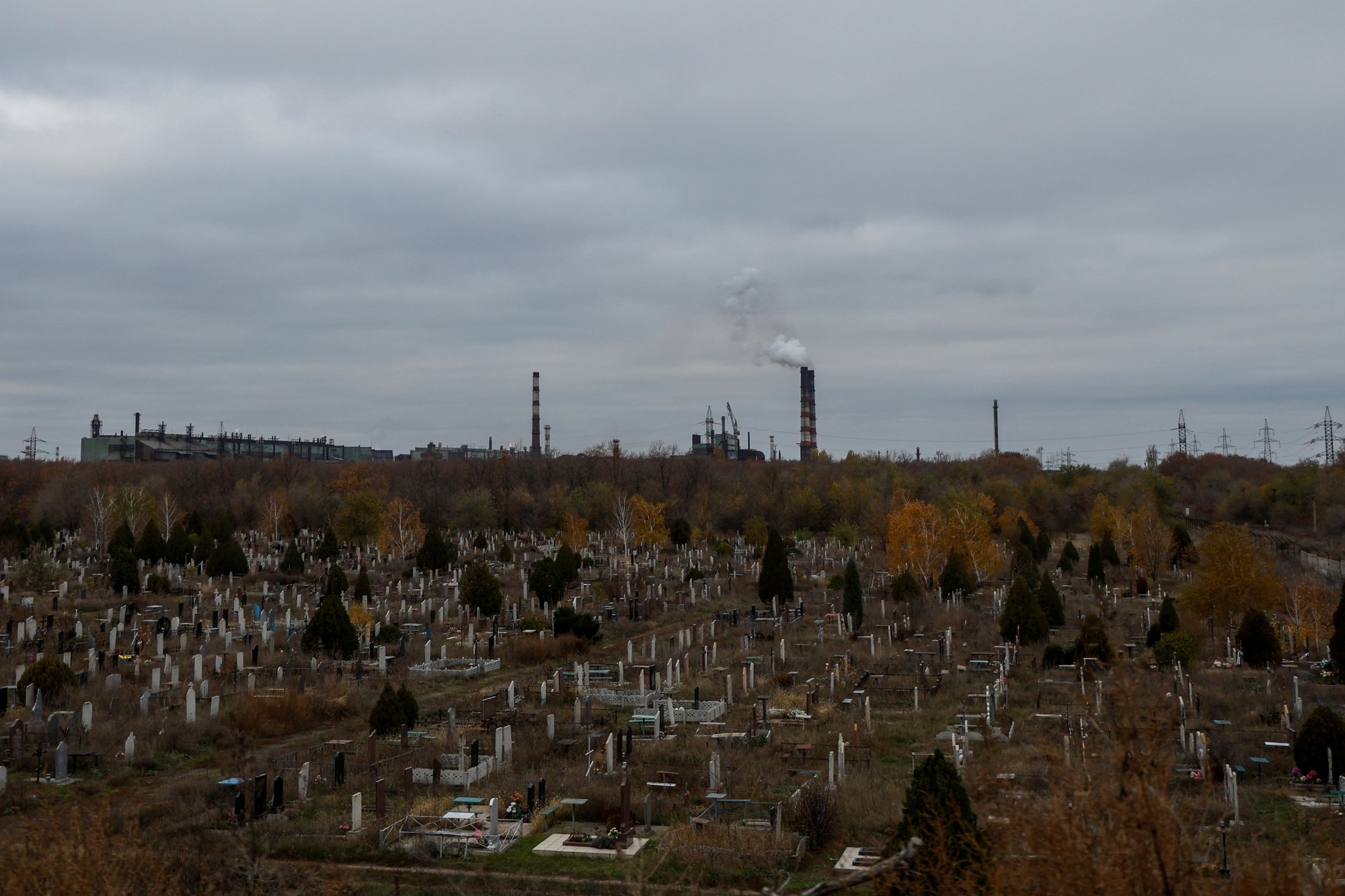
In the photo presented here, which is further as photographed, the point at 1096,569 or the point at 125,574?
the point at 1096,569

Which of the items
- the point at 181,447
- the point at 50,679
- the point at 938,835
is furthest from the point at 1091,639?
the point at 181,447

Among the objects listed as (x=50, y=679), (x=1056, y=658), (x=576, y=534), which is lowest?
(x=1056, y=658)

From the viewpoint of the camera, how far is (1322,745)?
16.0 metres

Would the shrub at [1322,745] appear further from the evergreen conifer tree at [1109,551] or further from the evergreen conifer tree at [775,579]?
the evergreen conifer tree at [1109,551]

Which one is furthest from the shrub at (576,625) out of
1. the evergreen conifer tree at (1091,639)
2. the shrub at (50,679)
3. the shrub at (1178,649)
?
the shrub at (1178,649)

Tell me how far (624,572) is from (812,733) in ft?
102

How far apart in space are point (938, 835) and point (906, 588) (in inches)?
1260

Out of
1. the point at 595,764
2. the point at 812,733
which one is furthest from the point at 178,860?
the point at 812,733

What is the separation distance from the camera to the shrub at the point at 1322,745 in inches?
627

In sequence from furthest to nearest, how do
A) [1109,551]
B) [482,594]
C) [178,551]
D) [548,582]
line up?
[1109,551] → [178,551] → [548,582] → [482,594]

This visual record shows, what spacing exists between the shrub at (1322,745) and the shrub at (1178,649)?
9.51 m

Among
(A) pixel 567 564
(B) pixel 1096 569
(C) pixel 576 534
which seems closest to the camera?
(A) pixel 567 564

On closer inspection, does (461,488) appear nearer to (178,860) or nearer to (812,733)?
(812,733)

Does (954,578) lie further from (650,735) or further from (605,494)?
(605,494)
